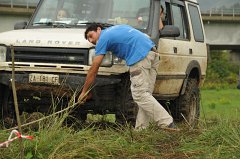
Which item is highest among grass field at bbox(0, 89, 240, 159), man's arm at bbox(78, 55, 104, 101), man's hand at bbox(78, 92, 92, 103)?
man's arm at bbox(78, 55, 104, 101)

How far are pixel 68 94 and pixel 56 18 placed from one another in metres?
1.67

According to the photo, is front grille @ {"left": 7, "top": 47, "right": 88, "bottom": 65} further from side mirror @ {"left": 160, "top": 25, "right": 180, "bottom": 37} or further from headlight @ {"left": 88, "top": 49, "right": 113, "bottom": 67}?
side mirror @ {"left": 160, "top": 25, "right": 180, "bottom": 37}

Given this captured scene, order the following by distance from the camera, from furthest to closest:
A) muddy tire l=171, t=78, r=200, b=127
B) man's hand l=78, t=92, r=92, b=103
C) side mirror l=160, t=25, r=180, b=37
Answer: muddy tire l=171, t=78, r=200, b=127 → side mirror l=160, t=25, r=180, b=37 → man's hand l=78, t=92, r=92, b=103

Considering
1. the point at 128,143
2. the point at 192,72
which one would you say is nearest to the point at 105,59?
the point at 128,143

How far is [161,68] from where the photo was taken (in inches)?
355

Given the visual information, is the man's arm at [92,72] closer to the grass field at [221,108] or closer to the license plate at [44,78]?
the license plate at [44,78]

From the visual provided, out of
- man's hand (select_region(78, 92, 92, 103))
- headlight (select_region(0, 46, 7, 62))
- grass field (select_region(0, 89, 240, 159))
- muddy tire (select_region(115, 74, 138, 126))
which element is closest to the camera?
grass field (select_region(0, 89, 240, 159))

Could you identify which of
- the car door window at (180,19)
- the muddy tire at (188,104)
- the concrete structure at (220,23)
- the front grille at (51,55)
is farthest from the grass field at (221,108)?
the concrete structure at (220,23)

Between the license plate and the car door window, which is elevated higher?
the car door window

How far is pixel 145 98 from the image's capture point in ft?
25.9

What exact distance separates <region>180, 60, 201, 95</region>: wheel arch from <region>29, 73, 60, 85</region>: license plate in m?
2.70

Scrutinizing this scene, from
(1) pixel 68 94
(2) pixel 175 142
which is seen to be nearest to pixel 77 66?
(1) pixel 68 94

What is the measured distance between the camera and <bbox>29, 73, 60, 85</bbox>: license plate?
310 inches

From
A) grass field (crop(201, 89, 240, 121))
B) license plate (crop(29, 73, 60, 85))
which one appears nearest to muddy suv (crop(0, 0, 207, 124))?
license plate (crop(29, 73, 60, 85))
